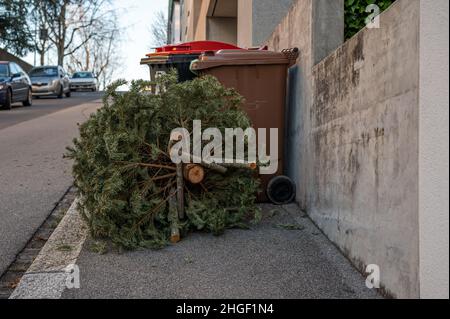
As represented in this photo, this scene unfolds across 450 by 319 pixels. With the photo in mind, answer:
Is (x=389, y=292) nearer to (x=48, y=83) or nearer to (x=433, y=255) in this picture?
(x=433, y=255)

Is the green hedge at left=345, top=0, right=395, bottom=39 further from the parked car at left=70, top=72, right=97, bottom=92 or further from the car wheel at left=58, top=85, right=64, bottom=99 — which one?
the parked car at left=70, top=72, right=97, bottom=92

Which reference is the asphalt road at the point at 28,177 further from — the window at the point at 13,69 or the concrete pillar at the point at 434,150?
the window at the point at 13,69

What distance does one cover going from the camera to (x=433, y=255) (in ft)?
10.2

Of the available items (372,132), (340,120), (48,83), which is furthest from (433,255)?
(48,83)

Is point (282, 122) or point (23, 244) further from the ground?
point (282, 122)

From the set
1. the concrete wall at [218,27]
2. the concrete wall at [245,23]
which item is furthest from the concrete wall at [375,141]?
the concrete wall at [218,27]

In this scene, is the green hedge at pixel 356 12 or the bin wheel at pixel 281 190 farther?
the bin wheel at pixel 281 190

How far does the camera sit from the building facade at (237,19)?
11.6m

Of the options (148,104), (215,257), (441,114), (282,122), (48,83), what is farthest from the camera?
(48,83)

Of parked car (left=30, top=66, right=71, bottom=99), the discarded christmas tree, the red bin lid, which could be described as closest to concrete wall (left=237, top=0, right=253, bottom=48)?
the red bin lid

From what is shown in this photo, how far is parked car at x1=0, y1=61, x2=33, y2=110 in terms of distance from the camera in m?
21.8

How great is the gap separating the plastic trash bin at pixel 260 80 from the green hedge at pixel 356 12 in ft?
2.08

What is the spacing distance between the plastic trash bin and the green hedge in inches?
24.9

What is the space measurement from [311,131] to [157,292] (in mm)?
2688
